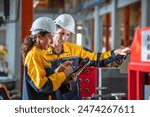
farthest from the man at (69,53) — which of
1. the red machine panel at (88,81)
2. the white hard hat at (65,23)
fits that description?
the red machine panel at (88,81)

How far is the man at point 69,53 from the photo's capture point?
311 centimetres

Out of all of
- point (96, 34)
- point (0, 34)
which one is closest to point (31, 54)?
point (96, 34)

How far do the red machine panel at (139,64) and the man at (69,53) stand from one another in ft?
3.48

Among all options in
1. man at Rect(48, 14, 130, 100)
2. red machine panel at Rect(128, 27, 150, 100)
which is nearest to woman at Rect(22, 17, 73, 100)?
man at Rect(48, 14, 130, 100)

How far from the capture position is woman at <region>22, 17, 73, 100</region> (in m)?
2.40

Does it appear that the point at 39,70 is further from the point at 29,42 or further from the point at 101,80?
the point at 101,80

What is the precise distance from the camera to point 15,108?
2.02 meters

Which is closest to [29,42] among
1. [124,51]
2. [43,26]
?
[43,26]

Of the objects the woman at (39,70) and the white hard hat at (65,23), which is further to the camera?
the white hard hat at (65,23)

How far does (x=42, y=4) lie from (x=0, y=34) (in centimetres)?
447

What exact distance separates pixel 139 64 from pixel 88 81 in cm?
205

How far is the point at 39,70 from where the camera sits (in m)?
2.38

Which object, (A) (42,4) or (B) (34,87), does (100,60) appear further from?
(A) (42,4)

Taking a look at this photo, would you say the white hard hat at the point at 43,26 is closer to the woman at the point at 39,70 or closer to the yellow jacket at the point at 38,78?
the woman at the point at 39,70
